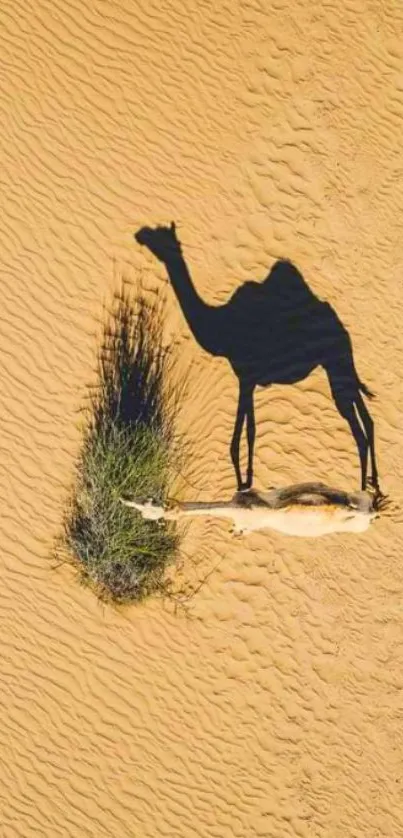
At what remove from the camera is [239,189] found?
11617 millimetres

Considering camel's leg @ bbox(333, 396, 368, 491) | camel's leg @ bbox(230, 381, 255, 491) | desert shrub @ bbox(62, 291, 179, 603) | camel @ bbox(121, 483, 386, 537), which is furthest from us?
camel's leg @ bbox(333, 396, 368, 491)

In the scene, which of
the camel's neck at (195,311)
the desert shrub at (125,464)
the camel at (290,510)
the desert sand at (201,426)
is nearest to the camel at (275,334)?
the camel's neck at (195,311)

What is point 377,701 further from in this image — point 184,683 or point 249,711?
point 184,683

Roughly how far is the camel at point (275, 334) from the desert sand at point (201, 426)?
0.41 ft

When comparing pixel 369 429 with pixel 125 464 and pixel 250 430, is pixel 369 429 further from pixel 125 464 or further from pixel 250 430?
pixel 125 464

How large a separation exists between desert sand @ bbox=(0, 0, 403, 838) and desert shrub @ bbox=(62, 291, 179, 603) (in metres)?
0.20

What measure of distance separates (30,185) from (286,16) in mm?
3410

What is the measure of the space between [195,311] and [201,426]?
1262 mm

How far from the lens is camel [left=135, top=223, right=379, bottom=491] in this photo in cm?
1142

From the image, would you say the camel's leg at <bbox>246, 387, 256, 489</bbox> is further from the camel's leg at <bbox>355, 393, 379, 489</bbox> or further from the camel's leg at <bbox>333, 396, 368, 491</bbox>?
the camel's leg at <bbox>355, 393, 379, 489</bbox>

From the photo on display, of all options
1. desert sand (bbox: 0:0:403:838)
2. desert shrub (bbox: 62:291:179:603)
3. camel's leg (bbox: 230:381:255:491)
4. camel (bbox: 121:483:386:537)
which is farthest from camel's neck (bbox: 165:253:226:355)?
camel (bbox: 121:483:386:537)

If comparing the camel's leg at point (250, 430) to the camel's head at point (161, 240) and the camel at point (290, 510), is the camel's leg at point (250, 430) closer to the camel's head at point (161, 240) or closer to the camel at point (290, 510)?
the camel at point (290, 510)

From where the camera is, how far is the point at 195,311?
37.6 ft

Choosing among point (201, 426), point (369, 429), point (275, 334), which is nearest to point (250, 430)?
point (201, 426)
